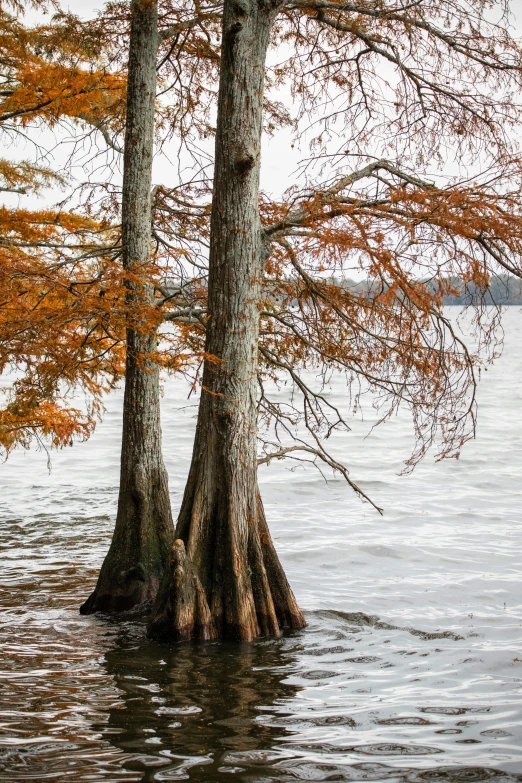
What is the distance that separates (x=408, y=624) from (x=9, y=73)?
921cm

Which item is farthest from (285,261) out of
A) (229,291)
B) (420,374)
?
(420,374)

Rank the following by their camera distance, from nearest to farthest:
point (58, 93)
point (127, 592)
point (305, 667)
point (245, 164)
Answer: point (305, 667) < point (245, 164) < point (127, 592) < point (58, 93)

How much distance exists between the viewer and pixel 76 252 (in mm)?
11266

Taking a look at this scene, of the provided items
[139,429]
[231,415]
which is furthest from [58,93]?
[231,415]

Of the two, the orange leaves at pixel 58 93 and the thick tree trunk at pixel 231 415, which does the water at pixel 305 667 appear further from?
the orange leaves at pixel 58 93

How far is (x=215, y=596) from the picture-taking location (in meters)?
8.76

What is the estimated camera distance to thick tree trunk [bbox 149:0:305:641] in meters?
8.66

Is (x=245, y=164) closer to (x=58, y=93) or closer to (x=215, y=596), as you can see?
(x=58, y=93)

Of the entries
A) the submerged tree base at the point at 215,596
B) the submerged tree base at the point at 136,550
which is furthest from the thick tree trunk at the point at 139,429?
the submerged tree base at the point at 215,596

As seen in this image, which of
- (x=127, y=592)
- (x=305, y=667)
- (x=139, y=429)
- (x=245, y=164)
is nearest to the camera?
(x=305, y=667)

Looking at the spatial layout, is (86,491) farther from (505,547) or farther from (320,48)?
(320,48)

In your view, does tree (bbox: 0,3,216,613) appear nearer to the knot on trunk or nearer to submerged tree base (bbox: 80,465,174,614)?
submerged tree base (bbox: 80,465,174,614)

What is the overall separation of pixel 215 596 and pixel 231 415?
1808mm

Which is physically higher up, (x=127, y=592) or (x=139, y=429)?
(x=139, y=429)
